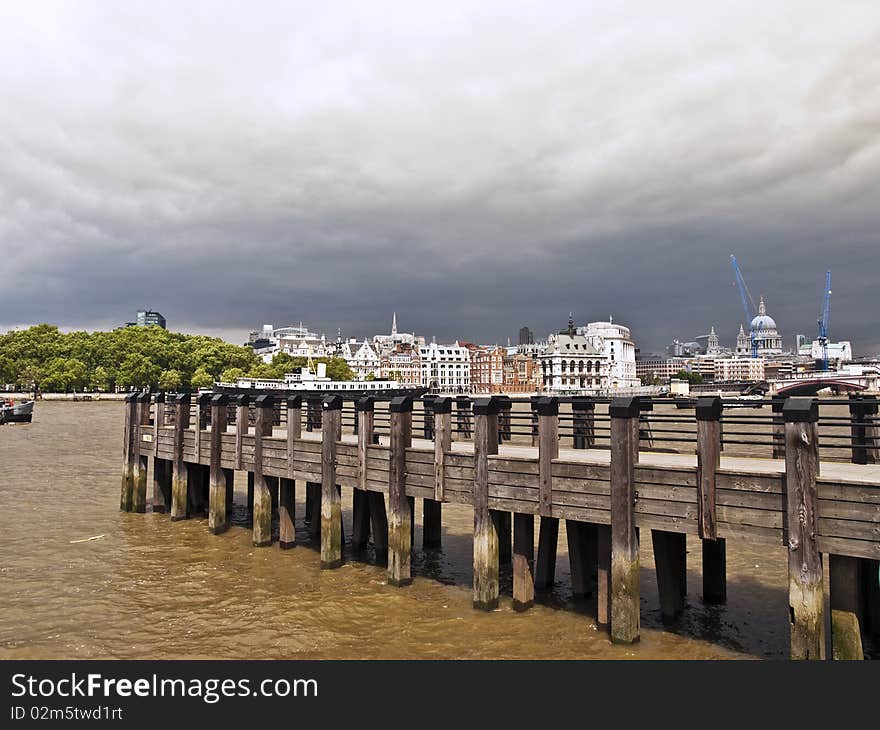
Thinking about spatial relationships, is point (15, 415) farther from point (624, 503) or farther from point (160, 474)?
point (624, 503)

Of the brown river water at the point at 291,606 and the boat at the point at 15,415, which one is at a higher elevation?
the boat at the point at 15,415

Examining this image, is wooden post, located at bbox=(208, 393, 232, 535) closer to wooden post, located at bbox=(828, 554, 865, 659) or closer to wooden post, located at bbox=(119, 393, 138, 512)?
wooden post, located at bbox=(119, 393, 138, 512)

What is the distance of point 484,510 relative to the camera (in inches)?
485

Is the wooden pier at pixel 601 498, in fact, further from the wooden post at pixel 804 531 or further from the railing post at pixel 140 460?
the railing post at pixel 140 460

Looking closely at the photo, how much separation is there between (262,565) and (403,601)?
467 cm

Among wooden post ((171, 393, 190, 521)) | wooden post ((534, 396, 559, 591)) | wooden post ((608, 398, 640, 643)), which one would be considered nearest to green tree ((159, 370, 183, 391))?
wooden post ((171, 393, 190, 521))

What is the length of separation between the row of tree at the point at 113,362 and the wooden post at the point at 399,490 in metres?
108

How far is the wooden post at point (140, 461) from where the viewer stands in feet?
74.4

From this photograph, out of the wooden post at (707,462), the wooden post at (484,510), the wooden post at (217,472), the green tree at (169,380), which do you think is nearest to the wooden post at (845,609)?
the wooden post at (707,462)

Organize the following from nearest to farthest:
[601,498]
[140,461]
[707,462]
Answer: [707,462], [601,498], [140,461]

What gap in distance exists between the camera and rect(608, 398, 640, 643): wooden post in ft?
34.1

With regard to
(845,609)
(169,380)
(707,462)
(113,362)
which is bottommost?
(845,609)

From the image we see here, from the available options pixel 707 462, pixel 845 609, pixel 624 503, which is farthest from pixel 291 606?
pixel 845 609

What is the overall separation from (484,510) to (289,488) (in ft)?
23.7
